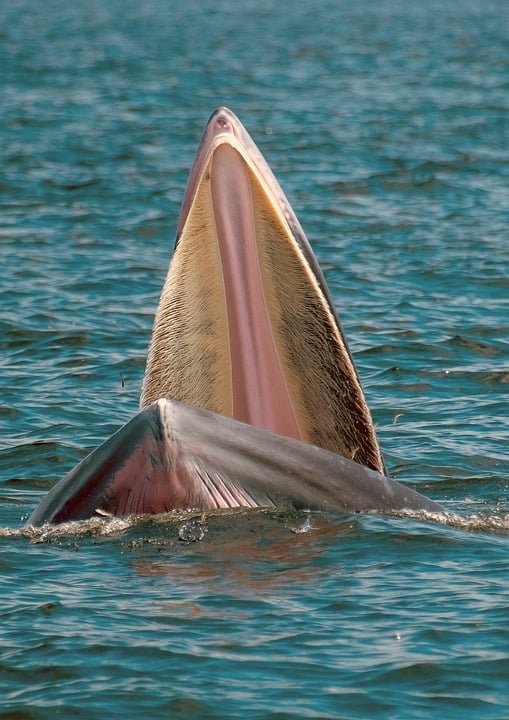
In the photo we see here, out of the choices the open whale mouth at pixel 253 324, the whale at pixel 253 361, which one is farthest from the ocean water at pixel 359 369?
the open whale mouth at pixel 253 324

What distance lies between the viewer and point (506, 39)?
4831 centimetres

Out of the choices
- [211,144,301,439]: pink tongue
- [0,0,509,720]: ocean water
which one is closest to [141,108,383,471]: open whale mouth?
[211,144,301,439]: pink tongue

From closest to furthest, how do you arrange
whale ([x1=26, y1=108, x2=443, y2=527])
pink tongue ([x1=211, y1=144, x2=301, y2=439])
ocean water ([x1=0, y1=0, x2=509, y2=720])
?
ocean water ([x1=0, y1=0, x2=509, y2=720]), whale ([x1=26, y1=108, x2=443, y2=527]), pink tongue ([x1=211, y1=144, x2=301, y2=439])

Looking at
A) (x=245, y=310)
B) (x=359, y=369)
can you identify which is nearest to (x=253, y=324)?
(x=245, y=310)

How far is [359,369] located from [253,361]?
622 centimetres

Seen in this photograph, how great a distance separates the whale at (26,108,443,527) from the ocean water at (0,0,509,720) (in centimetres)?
26

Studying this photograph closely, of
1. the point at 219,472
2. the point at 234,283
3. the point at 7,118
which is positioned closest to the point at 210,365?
the point at 234,283

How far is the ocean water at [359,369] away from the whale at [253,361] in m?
0.26

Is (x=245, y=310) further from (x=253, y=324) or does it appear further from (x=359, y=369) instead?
(x=359, y=369)

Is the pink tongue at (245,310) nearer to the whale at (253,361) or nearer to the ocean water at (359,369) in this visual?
the whale at (253,361)

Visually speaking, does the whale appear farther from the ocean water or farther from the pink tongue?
the ocean water

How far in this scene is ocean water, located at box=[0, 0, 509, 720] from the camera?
7.02 metres

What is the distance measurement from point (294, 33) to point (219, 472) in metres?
47.2

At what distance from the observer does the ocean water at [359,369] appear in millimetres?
7016
